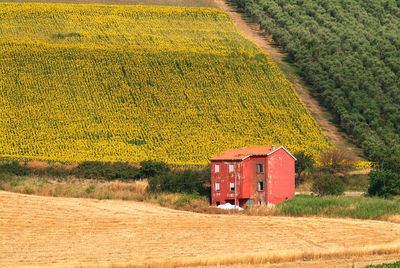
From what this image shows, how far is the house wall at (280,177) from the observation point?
62.2m

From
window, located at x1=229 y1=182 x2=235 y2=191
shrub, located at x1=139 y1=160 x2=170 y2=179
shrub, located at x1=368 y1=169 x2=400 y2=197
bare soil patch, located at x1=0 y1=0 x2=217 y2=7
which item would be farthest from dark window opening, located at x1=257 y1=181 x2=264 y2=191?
bare soil patch, located at x1=0 y1=0 x2=217 y2=7

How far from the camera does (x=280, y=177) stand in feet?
208

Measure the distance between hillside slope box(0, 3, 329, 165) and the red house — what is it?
36.2 feet

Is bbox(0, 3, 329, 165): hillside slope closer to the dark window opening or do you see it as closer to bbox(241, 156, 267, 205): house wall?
bbox(241, 156, 267, 205): house wall

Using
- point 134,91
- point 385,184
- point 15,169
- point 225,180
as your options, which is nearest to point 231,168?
point 225,180

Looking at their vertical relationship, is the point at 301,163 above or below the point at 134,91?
below

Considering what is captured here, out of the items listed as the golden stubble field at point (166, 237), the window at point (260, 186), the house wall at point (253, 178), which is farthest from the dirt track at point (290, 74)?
the golden stubble field at point (166, 237)

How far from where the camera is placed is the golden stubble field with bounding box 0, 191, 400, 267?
1443 inches

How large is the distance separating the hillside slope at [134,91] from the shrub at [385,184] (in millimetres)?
18159

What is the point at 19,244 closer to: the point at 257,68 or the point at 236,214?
the point at 236,214

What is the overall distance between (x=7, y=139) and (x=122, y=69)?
80.1ft

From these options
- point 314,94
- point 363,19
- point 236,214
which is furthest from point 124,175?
point 363,19

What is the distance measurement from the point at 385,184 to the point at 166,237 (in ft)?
84.7

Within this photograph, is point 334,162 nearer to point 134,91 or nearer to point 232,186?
point 232,186
